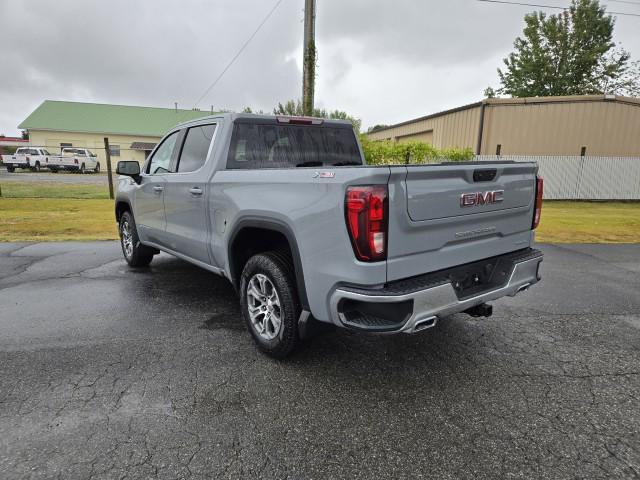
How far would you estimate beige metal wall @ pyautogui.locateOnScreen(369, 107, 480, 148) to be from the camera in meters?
18.7

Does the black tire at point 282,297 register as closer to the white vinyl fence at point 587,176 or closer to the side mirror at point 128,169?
the side mirror at point 128,169

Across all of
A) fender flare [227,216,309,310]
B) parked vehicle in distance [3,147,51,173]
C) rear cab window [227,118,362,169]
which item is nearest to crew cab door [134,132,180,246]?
rear cab window [227,118,362,169]

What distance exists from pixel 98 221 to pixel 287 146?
26.0 ft

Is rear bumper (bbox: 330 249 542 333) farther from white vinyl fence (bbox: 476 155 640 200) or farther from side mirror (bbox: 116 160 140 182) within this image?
white vinyl fence (bbox: 476 155 640 200)

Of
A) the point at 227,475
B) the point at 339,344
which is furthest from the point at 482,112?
the point at 227,475

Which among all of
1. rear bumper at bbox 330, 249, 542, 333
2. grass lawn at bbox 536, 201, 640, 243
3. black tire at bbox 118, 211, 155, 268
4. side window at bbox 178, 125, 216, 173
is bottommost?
grass lawn at bbox 536, 201, 640, 243

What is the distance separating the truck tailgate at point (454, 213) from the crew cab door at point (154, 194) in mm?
3133

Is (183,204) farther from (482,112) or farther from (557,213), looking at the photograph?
(482,112)

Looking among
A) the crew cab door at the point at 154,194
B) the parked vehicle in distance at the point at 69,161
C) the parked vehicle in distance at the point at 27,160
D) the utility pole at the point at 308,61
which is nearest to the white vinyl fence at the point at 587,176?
the utility pole at the point at 308,61

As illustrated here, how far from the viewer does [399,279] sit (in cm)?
259

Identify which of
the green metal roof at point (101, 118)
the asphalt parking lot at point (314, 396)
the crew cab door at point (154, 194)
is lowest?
the asphalt parking lot at point (314, 396)

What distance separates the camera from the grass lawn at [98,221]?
8.84 metres

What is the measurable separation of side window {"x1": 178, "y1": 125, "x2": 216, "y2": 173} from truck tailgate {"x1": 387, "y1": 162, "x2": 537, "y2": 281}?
2.32 meters

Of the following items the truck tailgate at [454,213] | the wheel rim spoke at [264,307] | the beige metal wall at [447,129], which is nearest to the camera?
the truck tailgate at [454,213]
